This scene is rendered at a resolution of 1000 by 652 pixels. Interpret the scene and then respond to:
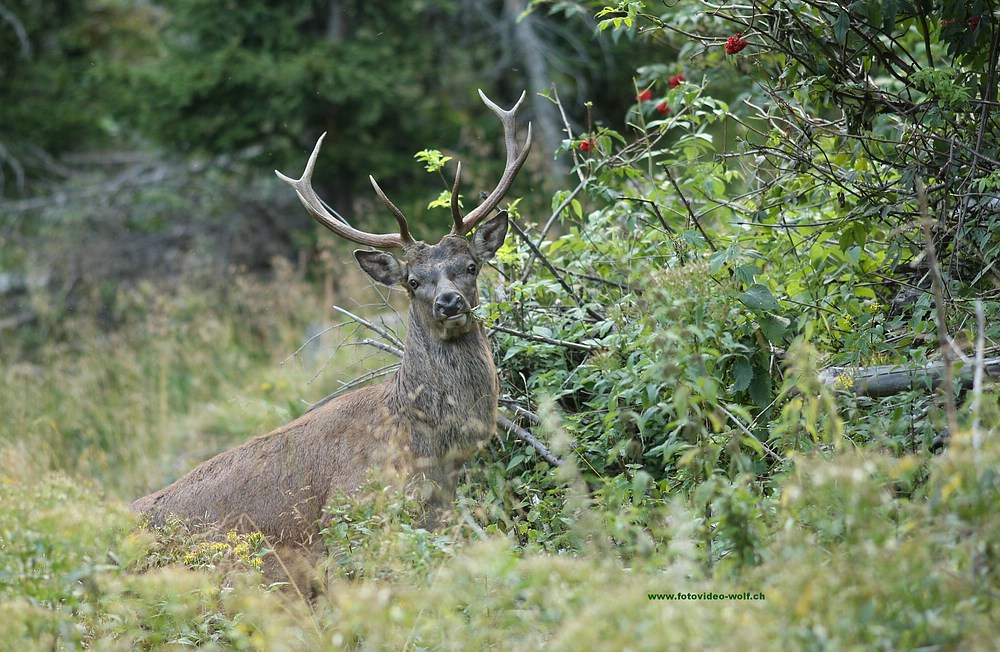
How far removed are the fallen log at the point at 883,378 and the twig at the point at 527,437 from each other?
4.60 ft

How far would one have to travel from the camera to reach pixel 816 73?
5352 mm

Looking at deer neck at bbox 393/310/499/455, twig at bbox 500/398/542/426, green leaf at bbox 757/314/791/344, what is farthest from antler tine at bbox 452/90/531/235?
green leaf at bbox 757/314/791/344

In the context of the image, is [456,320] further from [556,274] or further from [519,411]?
[556,274]

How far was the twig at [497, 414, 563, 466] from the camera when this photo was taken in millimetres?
5531

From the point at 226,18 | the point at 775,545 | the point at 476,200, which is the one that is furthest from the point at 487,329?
the point at 226,18

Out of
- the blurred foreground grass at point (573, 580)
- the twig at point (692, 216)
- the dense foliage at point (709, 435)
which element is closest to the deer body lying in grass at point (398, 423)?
the dense foliage at point (709, 435)

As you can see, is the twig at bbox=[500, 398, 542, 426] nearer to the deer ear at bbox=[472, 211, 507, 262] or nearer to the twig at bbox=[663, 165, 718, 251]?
the deer ear at bbox=[472, 211, 507, 262]

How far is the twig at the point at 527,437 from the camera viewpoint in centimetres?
553

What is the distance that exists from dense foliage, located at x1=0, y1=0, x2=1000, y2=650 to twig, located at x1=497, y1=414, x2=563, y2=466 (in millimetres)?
55

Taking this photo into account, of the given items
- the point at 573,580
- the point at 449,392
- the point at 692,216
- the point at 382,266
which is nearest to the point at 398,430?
the point at 449,392

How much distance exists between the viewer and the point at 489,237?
19.1ft

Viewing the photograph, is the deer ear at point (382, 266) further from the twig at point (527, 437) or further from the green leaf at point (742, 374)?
the green leaf at point (742, 374)

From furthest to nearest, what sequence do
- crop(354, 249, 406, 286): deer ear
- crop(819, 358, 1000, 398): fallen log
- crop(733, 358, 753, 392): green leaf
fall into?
crop(354, 249, 406, 286): deer ear
crop(733, 358, 753, 392): green leaf
crop(819, 358, 1000, 398): fallen log

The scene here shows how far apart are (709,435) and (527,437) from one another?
1283 millimetres
